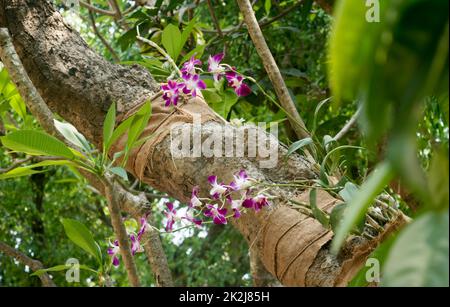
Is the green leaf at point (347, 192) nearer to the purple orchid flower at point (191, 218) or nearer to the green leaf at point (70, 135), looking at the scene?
the purple orchid flower at point (191, 218)

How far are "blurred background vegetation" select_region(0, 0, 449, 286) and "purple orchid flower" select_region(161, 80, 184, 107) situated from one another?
0.17 m

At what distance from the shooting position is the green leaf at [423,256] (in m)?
0.21

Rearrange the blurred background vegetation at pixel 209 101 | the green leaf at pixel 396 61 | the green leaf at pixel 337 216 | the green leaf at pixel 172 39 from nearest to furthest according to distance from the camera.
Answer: the green leaf at pixel 396 61 < the green leaf at pixel 337 216 < the green leaf at pixel 172 39 < the blurred background vegetation at pixel 209 101

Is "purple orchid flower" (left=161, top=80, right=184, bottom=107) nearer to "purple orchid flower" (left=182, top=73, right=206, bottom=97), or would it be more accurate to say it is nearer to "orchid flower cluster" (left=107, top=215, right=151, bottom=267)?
"purple orchid flower" (left=182, top=73, right=206, bottom=97)

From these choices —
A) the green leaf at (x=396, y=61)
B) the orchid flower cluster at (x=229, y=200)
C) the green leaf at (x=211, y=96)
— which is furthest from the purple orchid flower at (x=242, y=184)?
the green leaf at (x=396, y=61)

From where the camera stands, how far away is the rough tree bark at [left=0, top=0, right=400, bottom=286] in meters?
0.78

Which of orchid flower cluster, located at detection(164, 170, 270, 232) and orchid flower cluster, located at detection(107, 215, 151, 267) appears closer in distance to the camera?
orchid flower cluster, located at detection(164, 170, 270, 232)

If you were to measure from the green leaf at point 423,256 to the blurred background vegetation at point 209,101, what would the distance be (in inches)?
23.4

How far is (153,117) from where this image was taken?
0.99 metres

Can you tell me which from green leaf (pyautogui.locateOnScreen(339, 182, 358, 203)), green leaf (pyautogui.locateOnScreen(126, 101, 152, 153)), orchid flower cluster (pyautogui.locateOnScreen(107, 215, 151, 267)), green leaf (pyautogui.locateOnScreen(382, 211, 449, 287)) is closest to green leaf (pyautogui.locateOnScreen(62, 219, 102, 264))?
orchid flower cluster (pyautogui.locateOnScreen(107, 215, 151, 267))

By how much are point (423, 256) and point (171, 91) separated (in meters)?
0.74

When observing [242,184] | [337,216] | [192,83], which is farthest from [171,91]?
[337,216]

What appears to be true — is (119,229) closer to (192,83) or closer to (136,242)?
(136,242)
